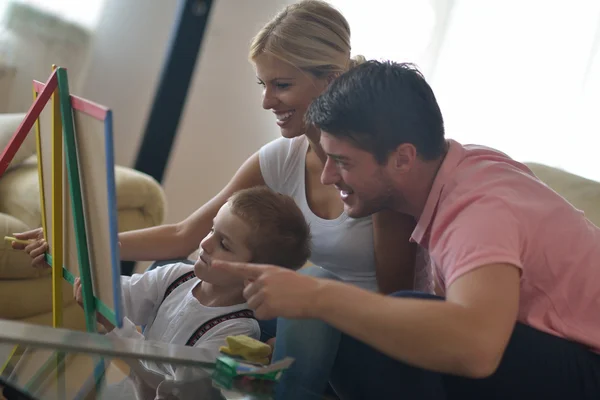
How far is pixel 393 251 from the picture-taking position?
4.74ft

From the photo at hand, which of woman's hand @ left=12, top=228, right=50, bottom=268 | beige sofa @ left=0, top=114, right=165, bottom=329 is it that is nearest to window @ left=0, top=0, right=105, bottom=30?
beige sofa @ left=0, top=114, right=165, bottom=329

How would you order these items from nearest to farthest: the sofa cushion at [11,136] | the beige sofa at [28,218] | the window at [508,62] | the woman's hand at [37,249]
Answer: the woman's hand at [37,249]
the beige sofa at [28,218]
the sofa cushion at [11,136]
the window at [508,62]

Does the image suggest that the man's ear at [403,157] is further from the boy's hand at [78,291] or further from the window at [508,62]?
the window at [508,62]

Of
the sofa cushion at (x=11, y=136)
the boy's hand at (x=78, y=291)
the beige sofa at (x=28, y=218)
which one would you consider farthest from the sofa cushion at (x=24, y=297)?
the boy's hand at (x=78, y=291)

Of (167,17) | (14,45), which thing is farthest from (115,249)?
(167,17)

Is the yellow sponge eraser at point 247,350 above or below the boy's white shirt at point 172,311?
above

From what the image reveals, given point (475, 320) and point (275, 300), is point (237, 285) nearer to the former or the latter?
point (275, 300)

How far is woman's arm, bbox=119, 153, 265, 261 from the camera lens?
1650mm

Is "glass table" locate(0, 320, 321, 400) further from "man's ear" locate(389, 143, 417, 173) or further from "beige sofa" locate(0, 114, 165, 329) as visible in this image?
"beige sofa" locate(0, 114, 165, 329)

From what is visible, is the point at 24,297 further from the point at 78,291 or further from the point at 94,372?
the point at 94,372

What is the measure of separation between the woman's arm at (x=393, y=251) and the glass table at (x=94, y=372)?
49cm

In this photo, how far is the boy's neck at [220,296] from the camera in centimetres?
145

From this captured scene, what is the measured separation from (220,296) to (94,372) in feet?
1.52

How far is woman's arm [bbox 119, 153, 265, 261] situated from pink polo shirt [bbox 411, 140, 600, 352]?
Answer: 0.61 metres
